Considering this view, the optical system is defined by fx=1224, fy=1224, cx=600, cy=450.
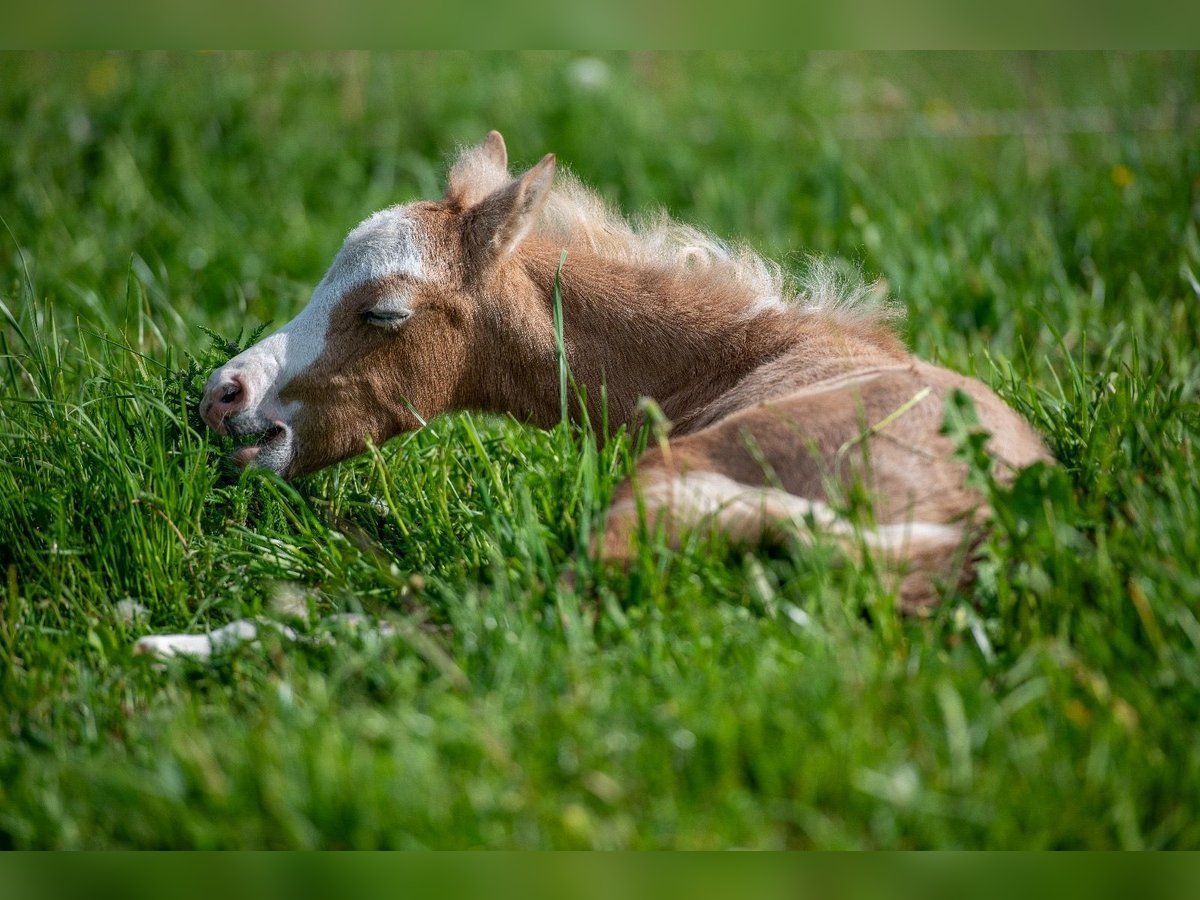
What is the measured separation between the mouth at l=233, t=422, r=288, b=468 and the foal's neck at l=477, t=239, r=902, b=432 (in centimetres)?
80

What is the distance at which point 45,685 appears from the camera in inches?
131

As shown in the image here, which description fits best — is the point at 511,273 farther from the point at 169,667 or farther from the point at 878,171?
the point at 878,171

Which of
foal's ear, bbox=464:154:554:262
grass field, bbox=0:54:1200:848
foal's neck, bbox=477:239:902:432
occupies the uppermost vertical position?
foal's ear, bbox=464:154:554:262

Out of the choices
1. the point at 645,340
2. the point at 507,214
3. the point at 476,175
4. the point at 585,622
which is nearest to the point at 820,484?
the point at 585,622

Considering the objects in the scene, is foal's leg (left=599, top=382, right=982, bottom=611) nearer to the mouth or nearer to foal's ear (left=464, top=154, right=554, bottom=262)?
foal's ear (left=464, top=154, right=554, bottom=262)

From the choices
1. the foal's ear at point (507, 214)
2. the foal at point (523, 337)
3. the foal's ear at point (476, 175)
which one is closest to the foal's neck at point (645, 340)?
the foal at point (523, 337)

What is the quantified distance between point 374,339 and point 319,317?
0.68ft

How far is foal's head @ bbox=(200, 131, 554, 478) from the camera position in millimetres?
4191

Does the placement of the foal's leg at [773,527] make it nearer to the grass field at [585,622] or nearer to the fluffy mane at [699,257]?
the grass field at [585,622]

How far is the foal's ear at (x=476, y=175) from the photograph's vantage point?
14.6 ft

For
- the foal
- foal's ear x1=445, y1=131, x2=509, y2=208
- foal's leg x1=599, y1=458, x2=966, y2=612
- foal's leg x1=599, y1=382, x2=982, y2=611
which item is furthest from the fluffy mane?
foal's leg x1=599, y1=458, x2=966, y2=612

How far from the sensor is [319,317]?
426 cm

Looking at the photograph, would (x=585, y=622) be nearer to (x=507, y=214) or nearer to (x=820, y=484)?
(x=820, y=484)

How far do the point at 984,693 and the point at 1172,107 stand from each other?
6.51 meters
